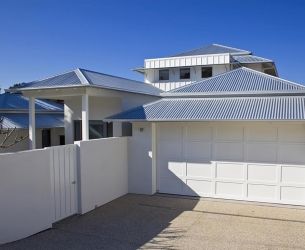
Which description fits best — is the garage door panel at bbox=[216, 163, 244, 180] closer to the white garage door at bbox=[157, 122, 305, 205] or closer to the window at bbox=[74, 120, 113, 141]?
the white garage door at bbox=[157, 122, 305, 205]

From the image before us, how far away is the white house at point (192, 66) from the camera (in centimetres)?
2447

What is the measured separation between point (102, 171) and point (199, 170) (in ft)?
11.5

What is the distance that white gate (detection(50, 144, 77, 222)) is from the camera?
904 cm

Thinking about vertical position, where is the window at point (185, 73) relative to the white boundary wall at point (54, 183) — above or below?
above

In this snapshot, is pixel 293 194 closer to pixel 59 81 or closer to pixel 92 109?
pixel 92 109

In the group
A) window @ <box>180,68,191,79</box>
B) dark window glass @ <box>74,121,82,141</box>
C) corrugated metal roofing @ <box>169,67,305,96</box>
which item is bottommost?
dark window glass @ <box>74,121,82,141</box>

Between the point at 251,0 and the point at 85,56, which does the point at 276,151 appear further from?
the point at 85,56

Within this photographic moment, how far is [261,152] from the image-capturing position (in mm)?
11461

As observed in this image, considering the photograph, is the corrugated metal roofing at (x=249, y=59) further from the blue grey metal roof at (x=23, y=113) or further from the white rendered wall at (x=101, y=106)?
the blue grey metal roof at (x=23, y=113)

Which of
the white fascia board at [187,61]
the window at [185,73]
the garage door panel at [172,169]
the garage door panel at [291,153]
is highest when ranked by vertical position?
the white fascia board at [187,61]

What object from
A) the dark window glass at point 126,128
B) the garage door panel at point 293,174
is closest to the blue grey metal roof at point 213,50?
the dark window glass at point 126,128

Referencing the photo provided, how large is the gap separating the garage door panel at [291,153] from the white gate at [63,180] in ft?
21.9

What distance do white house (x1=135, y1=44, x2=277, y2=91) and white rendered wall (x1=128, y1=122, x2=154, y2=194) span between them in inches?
517

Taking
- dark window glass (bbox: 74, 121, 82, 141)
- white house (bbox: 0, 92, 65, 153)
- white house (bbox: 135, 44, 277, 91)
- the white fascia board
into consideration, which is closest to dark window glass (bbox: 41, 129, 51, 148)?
white house (bbox: 0, 92, 65, 153)
